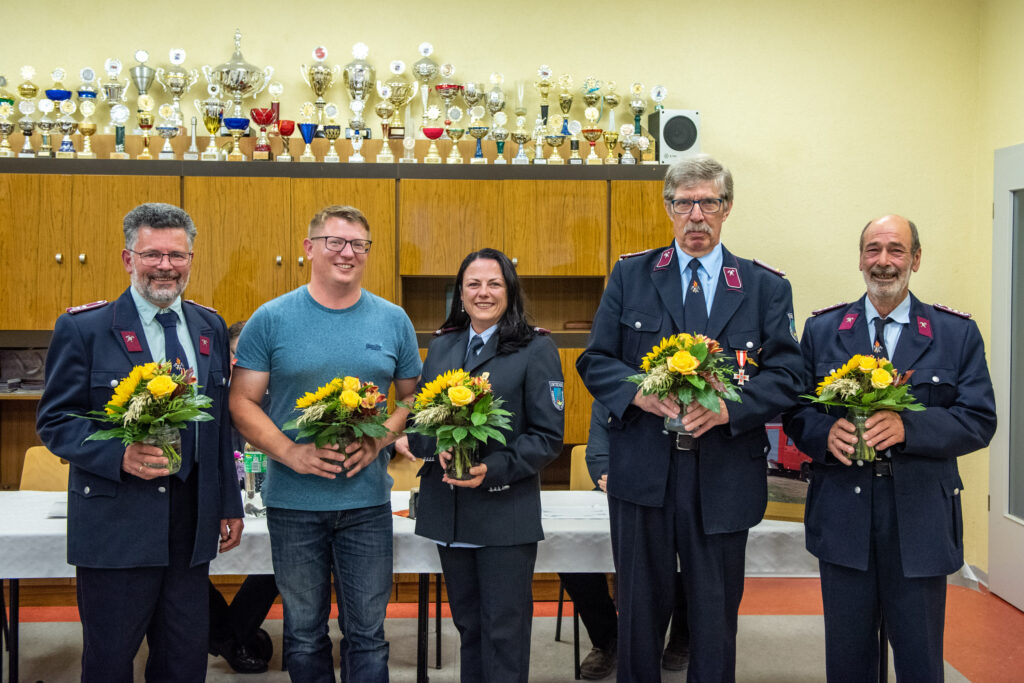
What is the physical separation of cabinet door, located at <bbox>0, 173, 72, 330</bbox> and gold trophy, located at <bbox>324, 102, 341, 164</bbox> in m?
1.49

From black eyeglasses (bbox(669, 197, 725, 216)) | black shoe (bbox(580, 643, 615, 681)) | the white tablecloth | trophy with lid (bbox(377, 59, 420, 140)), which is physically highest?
trophy with lid (bbox(377, 59, 420, 140))

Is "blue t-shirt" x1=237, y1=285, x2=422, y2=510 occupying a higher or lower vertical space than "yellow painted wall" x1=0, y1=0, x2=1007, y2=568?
lower

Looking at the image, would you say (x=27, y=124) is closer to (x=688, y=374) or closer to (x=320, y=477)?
(x=320, y=477)

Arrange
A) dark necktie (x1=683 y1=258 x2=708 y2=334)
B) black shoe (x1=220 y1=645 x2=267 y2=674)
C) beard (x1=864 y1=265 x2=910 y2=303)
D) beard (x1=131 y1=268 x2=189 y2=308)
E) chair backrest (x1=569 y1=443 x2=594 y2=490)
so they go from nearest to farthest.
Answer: beard (x1=131 y1=268 x2=189 y2=308) < dark necktie (x1=683 y1=258 x2=708 y2=334) < beard (x1=864 y1=265 x2=910 y2=303) < black shoe (x1=220 y1=645 x2=267 y2=674) < chair backrest (x1=569 y1=443 x2=594 y2=490)

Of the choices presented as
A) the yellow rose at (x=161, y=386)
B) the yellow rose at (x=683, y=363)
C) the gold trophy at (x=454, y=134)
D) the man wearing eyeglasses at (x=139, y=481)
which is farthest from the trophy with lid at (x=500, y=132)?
the yellow rose at (x=161, y=386)

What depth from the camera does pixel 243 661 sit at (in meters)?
3.56

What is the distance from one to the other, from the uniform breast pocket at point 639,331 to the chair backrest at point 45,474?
2.83m

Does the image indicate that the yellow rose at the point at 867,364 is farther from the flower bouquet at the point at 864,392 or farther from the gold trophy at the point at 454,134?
the gold trophy at the point at 454,134

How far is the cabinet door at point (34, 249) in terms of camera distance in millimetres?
4953

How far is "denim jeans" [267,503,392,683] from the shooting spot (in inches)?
102

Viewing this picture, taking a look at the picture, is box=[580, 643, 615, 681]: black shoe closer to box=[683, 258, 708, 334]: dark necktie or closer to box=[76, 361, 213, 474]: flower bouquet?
box=[683, 258, 708, 334]: dark necktie

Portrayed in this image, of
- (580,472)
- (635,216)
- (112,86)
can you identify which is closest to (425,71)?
(635,216)

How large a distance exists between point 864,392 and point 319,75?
401 centimetres

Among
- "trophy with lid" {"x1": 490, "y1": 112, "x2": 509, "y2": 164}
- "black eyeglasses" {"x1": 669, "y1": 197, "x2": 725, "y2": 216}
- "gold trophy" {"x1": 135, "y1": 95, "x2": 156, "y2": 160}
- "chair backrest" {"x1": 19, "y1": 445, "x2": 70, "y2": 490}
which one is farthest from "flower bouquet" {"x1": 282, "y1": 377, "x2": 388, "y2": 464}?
"gold trophy" {"x1": 135, "y1": 95, "x2": 156, "y2": 160}
